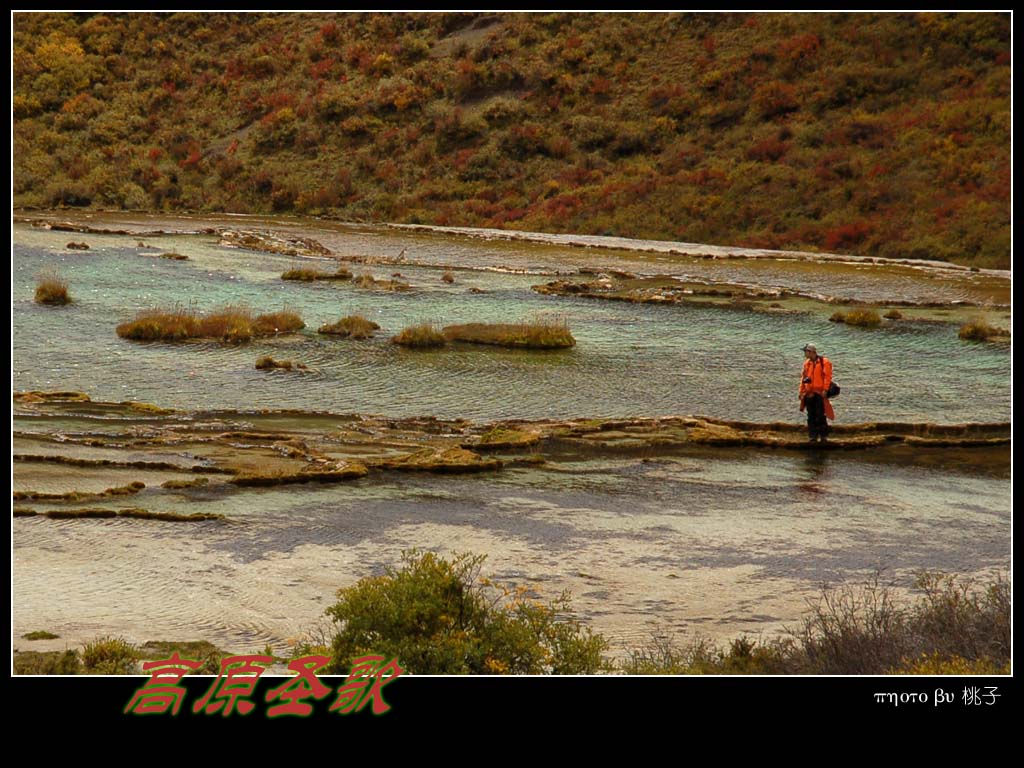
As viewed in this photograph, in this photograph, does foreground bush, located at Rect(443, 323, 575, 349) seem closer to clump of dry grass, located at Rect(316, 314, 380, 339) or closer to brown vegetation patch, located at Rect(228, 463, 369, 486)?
clump of dry grass, located at Rect(316, 314, 380, 339)

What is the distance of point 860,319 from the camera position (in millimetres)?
37531

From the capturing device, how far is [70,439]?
20.4m

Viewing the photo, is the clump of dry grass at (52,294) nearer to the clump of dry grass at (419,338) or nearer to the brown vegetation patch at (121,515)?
the clump of dry grass at (419,338)

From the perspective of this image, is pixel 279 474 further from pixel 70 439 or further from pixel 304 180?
pixel 304 180

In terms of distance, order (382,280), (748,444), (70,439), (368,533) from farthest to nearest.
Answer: (382,280)
(748,444)
(70,439)
(368,533)

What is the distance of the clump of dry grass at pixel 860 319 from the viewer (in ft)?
123

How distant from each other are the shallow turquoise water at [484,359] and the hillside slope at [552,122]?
22.7 meters

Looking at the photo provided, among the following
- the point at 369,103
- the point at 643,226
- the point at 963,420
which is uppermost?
the point at 369,103

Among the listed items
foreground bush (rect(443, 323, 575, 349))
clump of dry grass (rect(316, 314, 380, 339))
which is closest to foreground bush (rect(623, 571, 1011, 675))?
foreground bush (rect(443, 323, 575, 349))

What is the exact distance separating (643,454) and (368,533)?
681cm

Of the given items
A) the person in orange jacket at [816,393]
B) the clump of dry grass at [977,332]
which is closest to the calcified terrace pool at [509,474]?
the person in orange jacket at [816,393]

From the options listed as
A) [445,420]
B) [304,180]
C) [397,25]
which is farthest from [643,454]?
[397,25]

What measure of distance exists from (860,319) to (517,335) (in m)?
11.1

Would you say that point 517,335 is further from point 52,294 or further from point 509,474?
point 509,474
